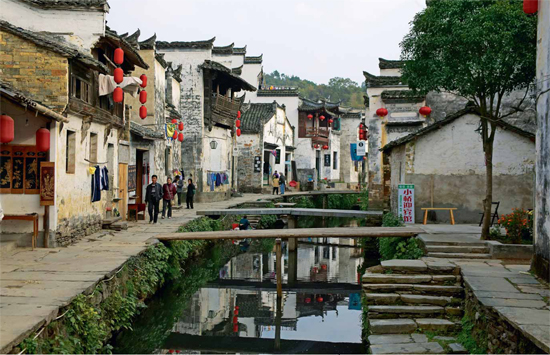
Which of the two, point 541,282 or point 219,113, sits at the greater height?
point 219,113

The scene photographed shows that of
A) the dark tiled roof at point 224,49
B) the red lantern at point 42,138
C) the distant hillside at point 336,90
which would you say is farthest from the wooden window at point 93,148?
the distant hillside at point 336,90

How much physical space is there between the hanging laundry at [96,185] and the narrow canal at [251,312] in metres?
3.03

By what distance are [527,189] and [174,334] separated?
10387 millimetres

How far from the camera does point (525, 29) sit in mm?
10688

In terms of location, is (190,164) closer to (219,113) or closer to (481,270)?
(219,113)

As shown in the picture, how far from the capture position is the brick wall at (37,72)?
1178 cm

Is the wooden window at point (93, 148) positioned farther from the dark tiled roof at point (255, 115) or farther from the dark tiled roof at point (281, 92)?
the dark tiled roof at point (281, 92)

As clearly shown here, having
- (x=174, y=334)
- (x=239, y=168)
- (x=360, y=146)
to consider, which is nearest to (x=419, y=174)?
(x=174, y=334)

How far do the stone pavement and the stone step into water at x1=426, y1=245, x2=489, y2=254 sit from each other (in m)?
6.01

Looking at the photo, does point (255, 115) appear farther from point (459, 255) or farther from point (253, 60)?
point (459, 255)

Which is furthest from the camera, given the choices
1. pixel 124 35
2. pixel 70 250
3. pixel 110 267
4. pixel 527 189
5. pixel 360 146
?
pixel 360 146

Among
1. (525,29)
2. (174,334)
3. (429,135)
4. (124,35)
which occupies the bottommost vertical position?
(174,334)

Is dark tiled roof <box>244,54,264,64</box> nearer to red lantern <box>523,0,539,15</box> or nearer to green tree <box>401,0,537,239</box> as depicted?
green tree <box>401,0,537,239</box>

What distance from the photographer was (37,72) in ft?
38.9
